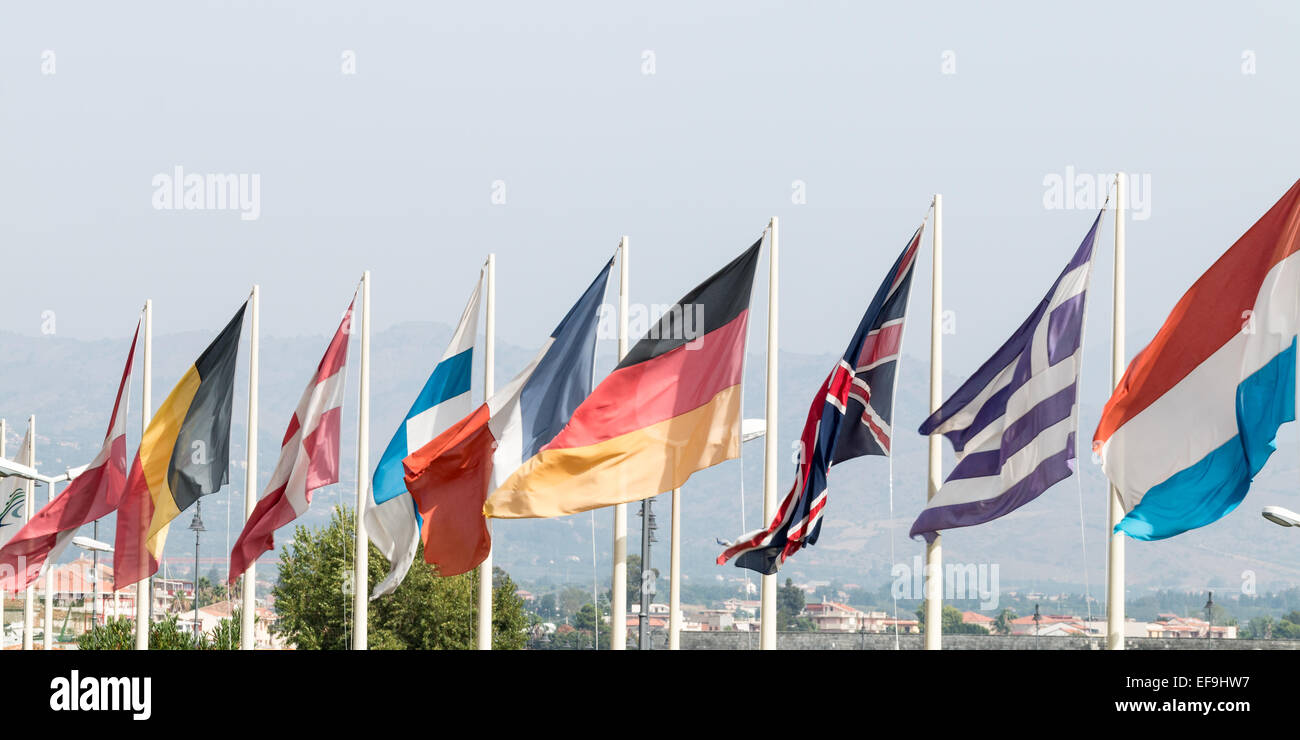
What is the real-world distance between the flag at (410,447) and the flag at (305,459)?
1.81 m

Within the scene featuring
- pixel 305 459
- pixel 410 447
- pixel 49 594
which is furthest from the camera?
pixel 49 594

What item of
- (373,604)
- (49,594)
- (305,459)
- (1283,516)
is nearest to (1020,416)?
(305,459)

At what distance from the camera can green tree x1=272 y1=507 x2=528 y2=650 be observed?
61062 mm

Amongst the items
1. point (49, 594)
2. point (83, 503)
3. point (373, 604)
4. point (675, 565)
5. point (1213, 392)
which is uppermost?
point (1213, 392)

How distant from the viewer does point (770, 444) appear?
2095 centimetres

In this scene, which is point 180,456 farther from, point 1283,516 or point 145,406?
point 1283,516

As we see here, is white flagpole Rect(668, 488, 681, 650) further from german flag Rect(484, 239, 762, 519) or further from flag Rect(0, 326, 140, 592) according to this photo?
flag Rect(0, 326, 140, 592)

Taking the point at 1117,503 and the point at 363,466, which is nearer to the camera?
the point at 1117,503

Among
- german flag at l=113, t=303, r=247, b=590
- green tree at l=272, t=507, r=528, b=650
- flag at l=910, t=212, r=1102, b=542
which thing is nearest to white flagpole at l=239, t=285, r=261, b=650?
german flag at l=113, t=303, r=247, b=590

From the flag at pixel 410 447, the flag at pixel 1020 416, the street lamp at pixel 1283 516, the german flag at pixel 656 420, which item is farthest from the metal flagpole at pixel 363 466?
the street lamp at pixel 1283 516

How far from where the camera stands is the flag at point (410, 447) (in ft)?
77.5

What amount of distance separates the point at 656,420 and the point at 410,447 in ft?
17.9
